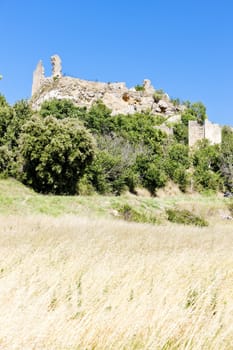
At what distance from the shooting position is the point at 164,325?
2824 millimetres

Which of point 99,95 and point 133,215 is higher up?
point 99,95

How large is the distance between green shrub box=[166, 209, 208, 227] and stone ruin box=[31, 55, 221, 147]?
90.0 feet

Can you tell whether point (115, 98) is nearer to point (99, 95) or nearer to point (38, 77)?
point (99, 95)

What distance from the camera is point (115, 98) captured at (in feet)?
166

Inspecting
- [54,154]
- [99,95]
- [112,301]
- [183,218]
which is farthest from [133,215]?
[99,95]

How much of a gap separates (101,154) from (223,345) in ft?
94.7

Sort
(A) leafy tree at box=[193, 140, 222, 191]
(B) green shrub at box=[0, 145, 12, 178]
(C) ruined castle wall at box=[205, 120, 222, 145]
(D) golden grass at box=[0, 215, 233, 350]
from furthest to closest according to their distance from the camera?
(C) ruined castle wall at box=[205, 120, 222, 145] < (A) leafy tree at box=[193, 140, 222, 191] < (B) green shrub at box=[0, 145, 12, 178] < (D) golden grass at box=[0, 215, 233, 350]

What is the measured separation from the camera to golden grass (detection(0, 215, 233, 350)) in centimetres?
264

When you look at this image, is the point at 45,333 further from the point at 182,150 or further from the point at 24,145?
the point at 182,150

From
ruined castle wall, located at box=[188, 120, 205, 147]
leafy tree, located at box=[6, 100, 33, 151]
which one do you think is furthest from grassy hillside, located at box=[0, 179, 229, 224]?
ruined castle wall, located at box=[188, 120, 205, 147]

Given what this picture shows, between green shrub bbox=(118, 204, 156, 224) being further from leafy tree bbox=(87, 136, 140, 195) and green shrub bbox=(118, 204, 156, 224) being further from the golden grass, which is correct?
the golden grass

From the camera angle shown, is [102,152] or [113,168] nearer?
[102,152]

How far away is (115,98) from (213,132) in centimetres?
1456

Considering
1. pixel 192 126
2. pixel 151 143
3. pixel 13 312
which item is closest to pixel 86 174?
pixel 151 143
